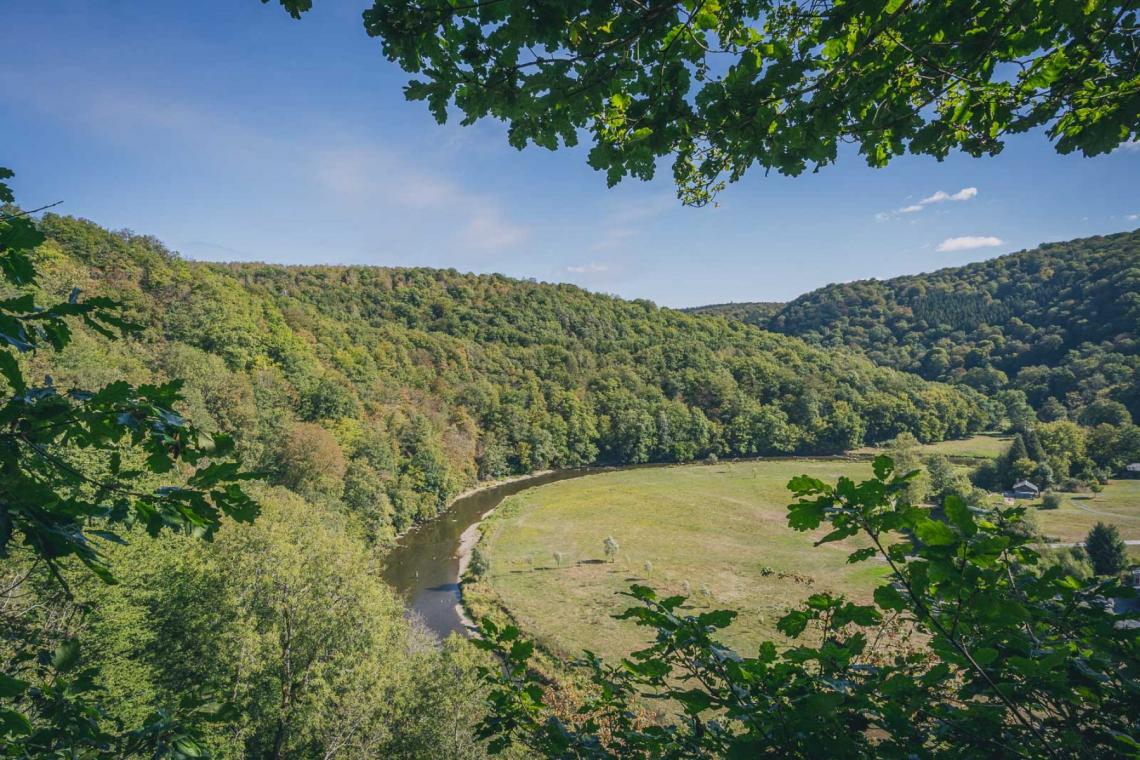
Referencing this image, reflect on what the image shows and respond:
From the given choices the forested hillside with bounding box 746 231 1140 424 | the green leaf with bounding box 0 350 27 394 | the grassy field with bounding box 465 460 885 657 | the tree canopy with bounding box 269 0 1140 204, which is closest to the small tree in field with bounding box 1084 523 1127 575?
the grassy field with bounding box 465 460 885 657

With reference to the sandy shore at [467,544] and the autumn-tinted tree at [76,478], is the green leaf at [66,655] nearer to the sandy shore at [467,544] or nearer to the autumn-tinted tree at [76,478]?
the autumn-tinted tree at [76,478]

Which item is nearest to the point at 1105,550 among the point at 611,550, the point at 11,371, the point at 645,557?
the point at 645,557

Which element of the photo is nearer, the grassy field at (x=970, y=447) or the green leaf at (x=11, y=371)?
the green leaf at (x=11, y=371)

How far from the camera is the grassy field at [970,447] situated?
228ft

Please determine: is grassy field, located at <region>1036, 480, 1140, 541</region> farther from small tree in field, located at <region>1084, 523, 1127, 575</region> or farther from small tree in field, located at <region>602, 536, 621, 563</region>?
small tree in field, located at <region>602, 536, 621, 563</region>

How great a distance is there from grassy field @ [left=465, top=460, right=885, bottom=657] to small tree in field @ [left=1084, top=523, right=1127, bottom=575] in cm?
1067

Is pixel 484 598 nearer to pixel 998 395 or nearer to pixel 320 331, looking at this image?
pixel 320 331

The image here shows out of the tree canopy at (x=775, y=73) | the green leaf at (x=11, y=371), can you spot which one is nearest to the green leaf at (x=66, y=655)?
the green leaf at (x=11, y=371)

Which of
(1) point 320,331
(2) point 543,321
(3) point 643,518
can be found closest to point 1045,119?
(3) point 643,518

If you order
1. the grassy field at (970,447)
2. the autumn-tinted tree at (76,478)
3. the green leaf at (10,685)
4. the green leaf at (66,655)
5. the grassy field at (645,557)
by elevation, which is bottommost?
the grassy field at (970,447)

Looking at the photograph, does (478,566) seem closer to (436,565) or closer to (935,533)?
(436,565)

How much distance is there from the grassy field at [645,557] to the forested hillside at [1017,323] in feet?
204

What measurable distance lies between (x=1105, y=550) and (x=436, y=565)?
3936cm

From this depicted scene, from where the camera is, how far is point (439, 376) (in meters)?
76.7
